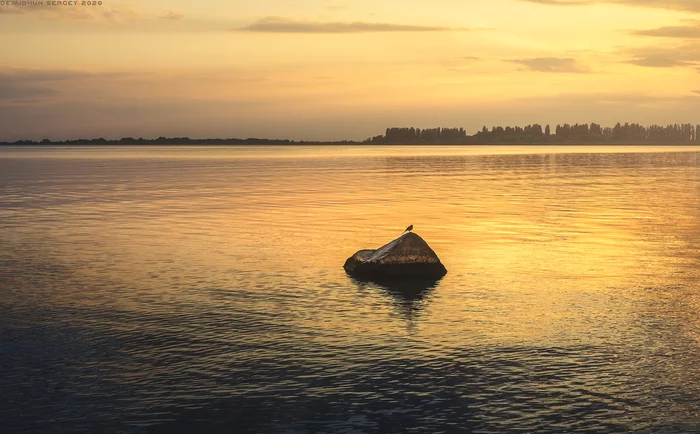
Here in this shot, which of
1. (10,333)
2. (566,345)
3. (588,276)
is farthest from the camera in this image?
(588,276)

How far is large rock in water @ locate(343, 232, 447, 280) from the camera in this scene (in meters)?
26.1

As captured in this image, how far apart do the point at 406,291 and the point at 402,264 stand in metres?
2.43

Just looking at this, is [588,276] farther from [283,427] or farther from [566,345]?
[283,427]

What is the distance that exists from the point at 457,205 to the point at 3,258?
1253 inches

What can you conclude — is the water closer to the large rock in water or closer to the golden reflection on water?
the golden reflection on water

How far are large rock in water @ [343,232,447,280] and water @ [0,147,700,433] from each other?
0.89 m

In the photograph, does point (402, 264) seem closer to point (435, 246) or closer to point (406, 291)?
point (406, 291)

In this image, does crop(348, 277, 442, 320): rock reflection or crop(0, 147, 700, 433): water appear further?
crop(348, 277, 442, 320): rock reflection

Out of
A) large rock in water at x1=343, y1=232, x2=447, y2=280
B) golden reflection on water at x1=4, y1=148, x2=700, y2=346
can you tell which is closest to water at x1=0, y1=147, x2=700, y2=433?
golden reflection on water at x1=4, y1=148, x2=700, y2=346

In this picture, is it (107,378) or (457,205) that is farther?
(457,205)

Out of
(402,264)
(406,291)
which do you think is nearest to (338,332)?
(406,291)

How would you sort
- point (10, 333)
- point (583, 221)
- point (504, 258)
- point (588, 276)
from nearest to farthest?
point (10, 333) < point (588, 276) < point (504, 258) < point (583, 221)

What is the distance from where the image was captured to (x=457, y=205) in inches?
2103

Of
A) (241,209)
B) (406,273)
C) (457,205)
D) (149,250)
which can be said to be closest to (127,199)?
(241,209)
